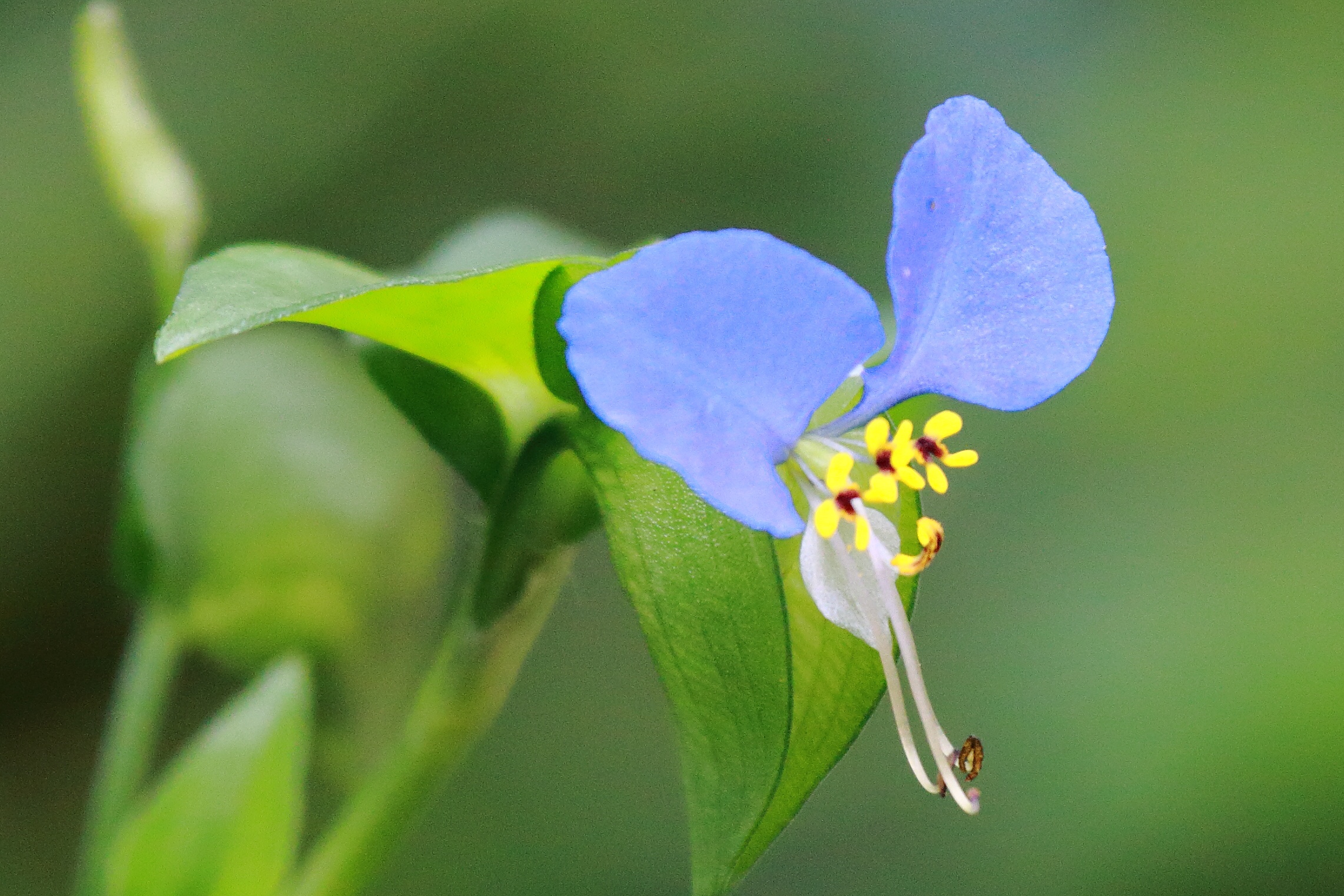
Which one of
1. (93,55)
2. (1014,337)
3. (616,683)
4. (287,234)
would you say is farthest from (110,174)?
(616,683)

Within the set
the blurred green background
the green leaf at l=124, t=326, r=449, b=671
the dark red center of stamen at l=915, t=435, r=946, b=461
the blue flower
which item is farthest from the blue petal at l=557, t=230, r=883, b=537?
the blurred green background

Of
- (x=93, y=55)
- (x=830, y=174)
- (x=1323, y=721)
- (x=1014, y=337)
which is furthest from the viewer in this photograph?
(x=830, y=174)

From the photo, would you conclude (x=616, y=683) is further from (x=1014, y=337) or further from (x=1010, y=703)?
(x=1014, y=337)

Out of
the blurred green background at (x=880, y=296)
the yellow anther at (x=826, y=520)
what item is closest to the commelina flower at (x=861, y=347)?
the yellow anther at (x=826, y=520)

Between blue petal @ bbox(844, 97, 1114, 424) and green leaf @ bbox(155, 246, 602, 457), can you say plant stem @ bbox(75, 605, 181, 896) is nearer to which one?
green leaf @ bbox(155, 246, 602, 457)

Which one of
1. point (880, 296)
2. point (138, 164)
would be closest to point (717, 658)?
point (138, 164)

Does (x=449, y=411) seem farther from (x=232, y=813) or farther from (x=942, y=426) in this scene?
(x=232, y=813)
